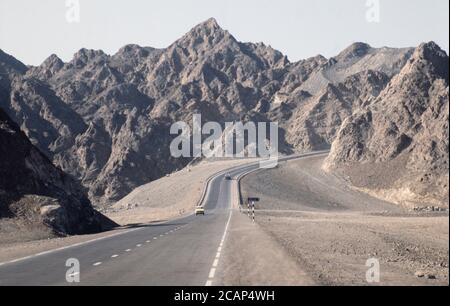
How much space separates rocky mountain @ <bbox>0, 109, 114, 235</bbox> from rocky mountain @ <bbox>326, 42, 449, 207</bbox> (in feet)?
212

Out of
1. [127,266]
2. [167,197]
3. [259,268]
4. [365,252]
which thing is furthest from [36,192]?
[167,197]

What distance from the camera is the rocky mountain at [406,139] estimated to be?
357 ft

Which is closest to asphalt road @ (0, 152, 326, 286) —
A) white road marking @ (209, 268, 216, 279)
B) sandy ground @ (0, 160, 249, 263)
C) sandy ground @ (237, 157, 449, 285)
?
white road marking @ (209, 268, 216, 279)

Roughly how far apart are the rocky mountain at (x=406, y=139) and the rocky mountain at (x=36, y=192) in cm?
6470

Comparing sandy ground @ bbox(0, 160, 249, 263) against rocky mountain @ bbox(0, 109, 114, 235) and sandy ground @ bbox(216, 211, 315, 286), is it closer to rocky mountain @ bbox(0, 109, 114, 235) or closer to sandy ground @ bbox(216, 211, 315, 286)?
rocky mountain @ bbox(0, 109, 114, 235)

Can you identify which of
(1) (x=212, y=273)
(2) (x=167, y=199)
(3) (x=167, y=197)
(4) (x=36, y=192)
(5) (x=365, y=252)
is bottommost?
(2) (x=167, y=199)

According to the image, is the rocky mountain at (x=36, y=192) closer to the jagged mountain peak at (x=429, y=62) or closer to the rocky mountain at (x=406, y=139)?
the rocky mountain at (x=406, y=139)

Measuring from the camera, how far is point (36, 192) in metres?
51.1

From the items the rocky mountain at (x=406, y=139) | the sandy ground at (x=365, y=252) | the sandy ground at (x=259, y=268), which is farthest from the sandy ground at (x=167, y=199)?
the sandy ground at (x=259, y=268)

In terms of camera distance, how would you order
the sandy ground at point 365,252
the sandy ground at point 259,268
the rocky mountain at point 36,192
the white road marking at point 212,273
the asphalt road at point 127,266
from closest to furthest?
the sandy ground at point 259,268
the asphalt road at point 127,266
the white road marking at point 212,273
the sandy ground at point 365,252
the rocky mountain at point 36,192

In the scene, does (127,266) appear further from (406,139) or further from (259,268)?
(406,139)

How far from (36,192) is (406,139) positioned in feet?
306
